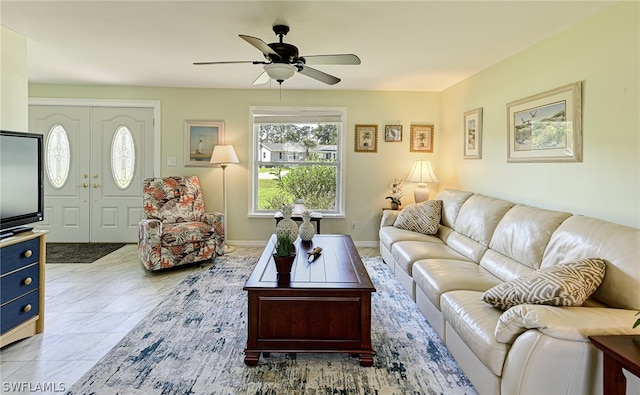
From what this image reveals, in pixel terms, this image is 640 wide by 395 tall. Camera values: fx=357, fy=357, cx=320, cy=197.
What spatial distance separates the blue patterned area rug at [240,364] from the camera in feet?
6.62

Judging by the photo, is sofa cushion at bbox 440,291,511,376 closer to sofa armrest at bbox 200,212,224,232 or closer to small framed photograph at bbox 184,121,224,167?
sofa armrest at bbox 200,212,224,232

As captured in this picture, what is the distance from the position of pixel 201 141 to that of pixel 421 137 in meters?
3.31

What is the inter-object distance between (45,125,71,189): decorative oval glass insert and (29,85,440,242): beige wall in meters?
0.58

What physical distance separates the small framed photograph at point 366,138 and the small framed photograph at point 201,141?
2034mm

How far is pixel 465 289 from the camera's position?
7.86 ft

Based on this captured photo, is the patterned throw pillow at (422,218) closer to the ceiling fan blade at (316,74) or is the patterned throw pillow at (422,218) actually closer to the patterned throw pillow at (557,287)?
the ceiling fan blade at (316,74)

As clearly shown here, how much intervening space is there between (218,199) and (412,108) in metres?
3.24

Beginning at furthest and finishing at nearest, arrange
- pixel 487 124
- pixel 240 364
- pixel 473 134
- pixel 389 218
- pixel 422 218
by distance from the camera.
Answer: pixel 389 218 → pixel 473 134 → pixel 422 218 → pixel 487 124 → pixel 240 364

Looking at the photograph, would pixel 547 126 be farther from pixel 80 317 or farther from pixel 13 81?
pixel 13 81

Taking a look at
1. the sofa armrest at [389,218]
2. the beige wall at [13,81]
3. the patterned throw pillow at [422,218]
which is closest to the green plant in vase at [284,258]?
the patterned throw pillow at [422,218]

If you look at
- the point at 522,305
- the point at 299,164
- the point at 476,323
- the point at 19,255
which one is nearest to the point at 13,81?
the point at 19,255

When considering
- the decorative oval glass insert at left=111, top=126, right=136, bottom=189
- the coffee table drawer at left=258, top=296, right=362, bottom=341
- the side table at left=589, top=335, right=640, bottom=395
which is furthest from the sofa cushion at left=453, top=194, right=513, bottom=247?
the decorative oval glass insert at left=111, top=126, right=136, bottom=189

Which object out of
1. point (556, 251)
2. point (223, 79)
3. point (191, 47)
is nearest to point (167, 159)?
point (223, 79)

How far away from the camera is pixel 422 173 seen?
5.11 m
